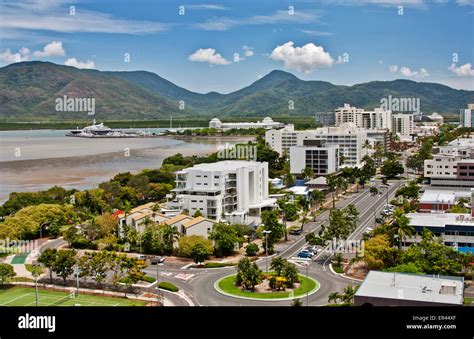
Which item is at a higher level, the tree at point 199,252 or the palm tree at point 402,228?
the palm tree at point 402,228

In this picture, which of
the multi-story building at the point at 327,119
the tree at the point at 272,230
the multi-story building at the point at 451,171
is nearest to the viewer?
the tree at the point at 272,230

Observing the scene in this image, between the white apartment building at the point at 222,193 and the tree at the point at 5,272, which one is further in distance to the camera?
the white apartment building at the point at 222,193

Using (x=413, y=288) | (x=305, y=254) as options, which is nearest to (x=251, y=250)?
(x=305, y=254)

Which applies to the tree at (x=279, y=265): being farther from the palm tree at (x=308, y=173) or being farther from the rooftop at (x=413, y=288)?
the palm tree at (x=308, y=173)

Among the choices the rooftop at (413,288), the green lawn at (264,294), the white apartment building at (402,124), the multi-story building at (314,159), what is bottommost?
the green lawn at (264,294)

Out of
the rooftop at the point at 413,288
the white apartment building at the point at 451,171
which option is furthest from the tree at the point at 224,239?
the white apartment building at the point at 451,171

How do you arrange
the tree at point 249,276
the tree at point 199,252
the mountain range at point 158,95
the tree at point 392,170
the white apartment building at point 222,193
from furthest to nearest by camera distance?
the mountain range at point 158,95 < the tree at point 392,170 < the white apartment building at point 222,193 < the tree at point 199,252 < the tree at point 249,276

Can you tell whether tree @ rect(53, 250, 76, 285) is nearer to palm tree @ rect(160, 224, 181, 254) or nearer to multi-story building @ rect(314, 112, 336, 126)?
palm tree @ rect(160, 224, 181, 254)
